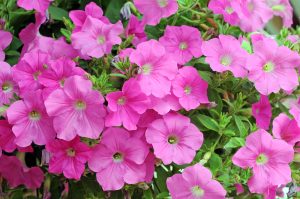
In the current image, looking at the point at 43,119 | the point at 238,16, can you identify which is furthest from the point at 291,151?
the point at 43,119

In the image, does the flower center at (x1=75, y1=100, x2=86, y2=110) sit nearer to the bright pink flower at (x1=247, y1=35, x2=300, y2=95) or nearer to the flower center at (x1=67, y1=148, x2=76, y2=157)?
the flower center at (x1=67, y1=148, x2=76, y2=157)

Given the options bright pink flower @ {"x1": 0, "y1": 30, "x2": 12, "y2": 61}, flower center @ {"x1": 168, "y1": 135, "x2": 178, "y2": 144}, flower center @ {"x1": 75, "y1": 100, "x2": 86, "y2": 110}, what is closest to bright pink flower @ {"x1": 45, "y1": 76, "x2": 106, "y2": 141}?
flower center @ {"x1": 75, "y1": 100, "x2": 86, "y2": 110}

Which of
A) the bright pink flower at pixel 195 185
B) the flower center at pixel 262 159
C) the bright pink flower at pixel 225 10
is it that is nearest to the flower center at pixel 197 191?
the bright pink flower at pixel 195 185

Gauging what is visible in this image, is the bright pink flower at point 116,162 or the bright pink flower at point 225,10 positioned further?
the bright pink flower at point 225,10

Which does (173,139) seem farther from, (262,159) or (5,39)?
(5,39)

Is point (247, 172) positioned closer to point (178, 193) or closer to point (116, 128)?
point (178, 193)

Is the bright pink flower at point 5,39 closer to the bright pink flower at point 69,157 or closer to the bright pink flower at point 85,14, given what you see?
the bright pink flower at point 85,14
